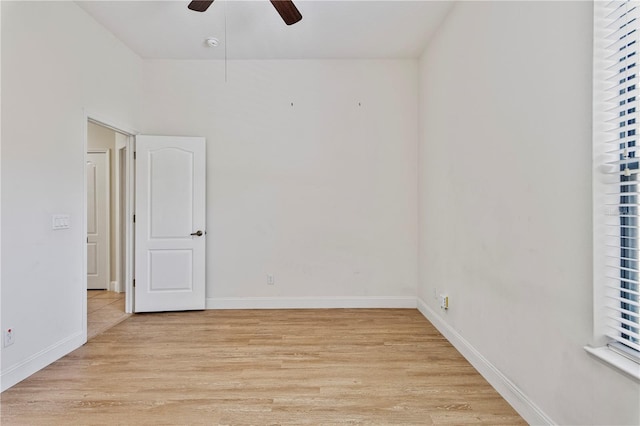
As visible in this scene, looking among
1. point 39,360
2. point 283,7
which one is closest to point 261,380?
point 39,360

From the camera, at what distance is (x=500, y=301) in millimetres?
2059

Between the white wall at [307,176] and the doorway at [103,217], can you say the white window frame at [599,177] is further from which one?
the doorway at [103,217]

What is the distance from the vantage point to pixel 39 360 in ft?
7.67

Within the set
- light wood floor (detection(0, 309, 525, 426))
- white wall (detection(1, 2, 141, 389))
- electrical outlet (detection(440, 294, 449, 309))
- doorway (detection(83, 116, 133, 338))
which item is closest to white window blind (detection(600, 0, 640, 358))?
light wood floor (detection(0, 309, 525, 426))

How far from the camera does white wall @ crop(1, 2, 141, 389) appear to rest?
7.03 feet

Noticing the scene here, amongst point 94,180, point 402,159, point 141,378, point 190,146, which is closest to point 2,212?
point 141,378

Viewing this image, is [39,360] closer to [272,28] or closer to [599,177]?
[272,28]

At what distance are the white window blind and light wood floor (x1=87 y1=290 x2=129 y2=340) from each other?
3892 millimetres

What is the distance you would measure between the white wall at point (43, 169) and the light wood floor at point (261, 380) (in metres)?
0.31

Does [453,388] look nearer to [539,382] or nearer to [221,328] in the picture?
[539,382]

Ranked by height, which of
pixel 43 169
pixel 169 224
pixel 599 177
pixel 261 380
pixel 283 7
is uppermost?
pixel 283 7

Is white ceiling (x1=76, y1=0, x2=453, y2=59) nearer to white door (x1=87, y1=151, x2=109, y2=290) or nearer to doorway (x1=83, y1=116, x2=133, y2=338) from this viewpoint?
doorway (x1=83, y1=116, x2=133, y2=338)

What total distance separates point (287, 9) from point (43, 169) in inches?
88.2

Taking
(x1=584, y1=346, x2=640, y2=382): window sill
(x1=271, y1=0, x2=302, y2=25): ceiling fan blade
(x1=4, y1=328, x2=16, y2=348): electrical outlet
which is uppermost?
(x1=271, y1=0, x2=302, y2=25): ceiling fan blade
